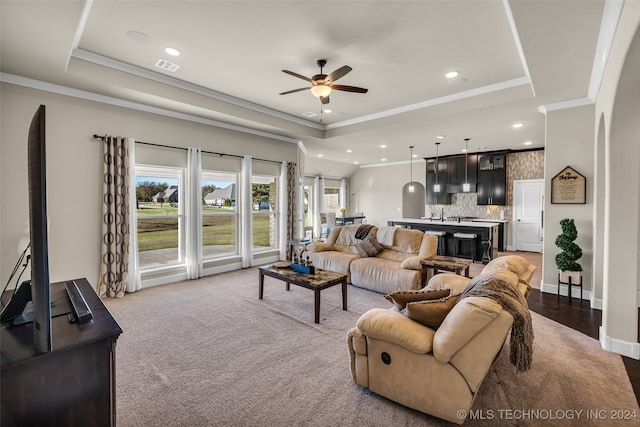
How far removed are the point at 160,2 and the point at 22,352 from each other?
2788mm

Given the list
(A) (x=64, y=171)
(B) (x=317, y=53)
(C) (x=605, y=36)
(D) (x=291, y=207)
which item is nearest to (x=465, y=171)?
(D) (x=291, y=207)

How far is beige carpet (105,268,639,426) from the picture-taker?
2.02 meters

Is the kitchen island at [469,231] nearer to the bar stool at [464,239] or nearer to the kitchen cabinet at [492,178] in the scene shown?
the bar stool at [464,239]

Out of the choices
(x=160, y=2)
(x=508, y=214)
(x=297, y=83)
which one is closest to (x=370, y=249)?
(x=297, y=83)

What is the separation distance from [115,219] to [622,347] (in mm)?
6227

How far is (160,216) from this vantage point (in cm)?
518

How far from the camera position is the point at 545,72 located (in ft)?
11.1

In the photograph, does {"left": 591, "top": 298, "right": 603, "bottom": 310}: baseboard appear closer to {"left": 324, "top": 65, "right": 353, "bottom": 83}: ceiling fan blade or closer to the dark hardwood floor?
the dark hardwood floor

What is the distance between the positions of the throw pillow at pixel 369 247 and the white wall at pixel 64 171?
3959mm

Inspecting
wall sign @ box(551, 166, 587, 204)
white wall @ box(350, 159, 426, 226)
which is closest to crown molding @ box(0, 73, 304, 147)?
wall sign @ box(551, 166, 587, 204)

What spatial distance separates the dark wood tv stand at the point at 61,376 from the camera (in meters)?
1.16

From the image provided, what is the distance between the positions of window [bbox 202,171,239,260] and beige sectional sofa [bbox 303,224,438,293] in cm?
183

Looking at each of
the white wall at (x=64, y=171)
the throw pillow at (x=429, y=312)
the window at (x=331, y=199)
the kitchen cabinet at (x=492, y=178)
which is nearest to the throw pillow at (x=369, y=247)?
the throw pillow at (x=429, y=312)

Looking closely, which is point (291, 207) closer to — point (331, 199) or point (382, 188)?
point (331, 199)
